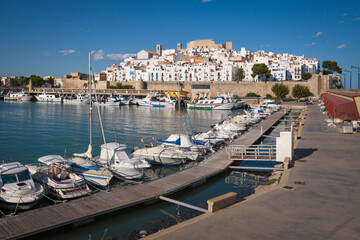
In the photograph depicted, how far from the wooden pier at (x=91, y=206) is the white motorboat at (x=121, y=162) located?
1.61 meters

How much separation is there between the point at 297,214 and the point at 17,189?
8899 mm

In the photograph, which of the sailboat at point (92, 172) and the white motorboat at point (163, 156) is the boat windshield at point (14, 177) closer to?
the sailboat at point (92, 172)

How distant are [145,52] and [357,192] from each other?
501ft

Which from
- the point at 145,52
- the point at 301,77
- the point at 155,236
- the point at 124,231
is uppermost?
the point at 145,52

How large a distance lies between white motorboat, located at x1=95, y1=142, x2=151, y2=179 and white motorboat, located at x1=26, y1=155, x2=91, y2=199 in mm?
2079

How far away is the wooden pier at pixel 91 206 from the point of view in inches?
345

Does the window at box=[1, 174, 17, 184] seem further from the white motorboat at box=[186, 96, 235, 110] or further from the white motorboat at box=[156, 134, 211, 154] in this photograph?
the white motorboat at box=[186, 96, 235, 110]

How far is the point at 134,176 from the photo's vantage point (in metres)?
13.9

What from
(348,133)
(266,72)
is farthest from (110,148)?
(266,72)

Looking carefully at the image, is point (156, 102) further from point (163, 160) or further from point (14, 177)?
point (14, 177)

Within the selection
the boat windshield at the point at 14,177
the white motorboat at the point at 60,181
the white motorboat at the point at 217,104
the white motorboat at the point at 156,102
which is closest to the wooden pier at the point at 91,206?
the white motorboat at the point at 60,181

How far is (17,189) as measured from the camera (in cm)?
1080

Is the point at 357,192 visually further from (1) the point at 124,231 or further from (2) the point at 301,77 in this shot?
(2) the point at 301,77

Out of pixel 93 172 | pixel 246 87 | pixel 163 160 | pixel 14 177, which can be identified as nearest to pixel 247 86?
pixel 246 87
